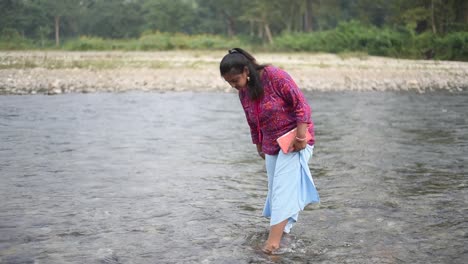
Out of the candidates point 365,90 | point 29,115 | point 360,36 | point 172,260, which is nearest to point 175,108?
point 29,115

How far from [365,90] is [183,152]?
Answer: 1225cm

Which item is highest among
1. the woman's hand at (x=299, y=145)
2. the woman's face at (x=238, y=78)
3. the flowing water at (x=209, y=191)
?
the woman's face at (x=238, y=78)

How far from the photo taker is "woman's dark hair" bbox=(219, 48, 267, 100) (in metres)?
4.75

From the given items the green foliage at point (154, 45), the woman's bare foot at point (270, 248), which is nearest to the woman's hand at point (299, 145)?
the woman's bare foot at point (270, 248)

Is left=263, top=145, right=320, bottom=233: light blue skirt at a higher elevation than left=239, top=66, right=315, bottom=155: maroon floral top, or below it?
below

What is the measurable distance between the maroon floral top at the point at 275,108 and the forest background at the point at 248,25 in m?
29.5

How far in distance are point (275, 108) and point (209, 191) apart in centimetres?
287

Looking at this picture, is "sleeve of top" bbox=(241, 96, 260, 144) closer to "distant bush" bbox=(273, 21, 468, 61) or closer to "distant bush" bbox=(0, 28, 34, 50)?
"distant bush" bbox=(273, 21, 468, 61)

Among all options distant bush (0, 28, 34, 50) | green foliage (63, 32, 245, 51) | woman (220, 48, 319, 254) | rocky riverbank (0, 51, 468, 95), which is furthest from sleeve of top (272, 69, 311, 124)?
distant bush (0, 28, 34, 50)

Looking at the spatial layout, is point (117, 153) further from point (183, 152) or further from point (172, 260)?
point (172, 260)

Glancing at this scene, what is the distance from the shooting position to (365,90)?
21.2 metres

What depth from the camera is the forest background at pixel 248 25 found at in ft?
122

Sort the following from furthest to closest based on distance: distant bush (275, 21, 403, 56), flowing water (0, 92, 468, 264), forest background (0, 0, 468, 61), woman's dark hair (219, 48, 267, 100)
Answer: forest background (0, 0, 468, 61), distant bush (275, 21, 403, 56), flowing water (0, 92, 468, 264), woman's dark hair (219, 48, 267, 100)

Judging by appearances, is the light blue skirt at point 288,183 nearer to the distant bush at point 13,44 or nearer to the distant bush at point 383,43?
the distant bush at point 383,43
